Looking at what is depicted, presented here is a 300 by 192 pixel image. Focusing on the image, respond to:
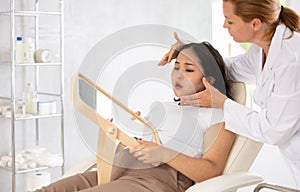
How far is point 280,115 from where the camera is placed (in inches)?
67.8

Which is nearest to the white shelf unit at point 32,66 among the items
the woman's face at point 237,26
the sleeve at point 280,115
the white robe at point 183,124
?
the white robe at point 183,124

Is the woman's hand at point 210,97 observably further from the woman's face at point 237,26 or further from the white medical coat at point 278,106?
the woman's face at point 237,26

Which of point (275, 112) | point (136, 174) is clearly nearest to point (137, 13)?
point (136, 174)

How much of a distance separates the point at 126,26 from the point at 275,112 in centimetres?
197

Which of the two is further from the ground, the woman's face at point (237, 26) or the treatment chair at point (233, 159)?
the woman's face at point (237, 26)

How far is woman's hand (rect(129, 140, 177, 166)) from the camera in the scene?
196 centimetres

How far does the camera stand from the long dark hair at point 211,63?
208cm

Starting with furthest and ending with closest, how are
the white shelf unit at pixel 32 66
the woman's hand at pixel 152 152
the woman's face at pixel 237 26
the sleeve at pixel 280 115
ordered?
1. the white shelf unit at pixel 32 66
2. the woman's hand at pixel 152 152
3. the woman's face at pixel 237 26
4. the sleeve at pixel 280 115

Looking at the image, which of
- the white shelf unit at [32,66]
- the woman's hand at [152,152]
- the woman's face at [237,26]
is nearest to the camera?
the woman's face at [237,26]

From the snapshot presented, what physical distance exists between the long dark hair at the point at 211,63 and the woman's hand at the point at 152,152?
13.3 inches

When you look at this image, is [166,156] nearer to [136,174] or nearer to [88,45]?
[136,174]

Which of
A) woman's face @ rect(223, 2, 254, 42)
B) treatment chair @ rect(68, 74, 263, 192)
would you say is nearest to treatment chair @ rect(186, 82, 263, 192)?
treatment chair @ rect(68, 74, 263, 192)

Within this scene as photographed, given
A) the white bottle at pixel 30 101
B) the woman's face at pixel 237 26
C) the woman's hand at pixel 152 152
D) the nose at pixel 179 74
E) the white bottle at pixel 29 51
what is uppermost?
the woman's face at pixel 237 26

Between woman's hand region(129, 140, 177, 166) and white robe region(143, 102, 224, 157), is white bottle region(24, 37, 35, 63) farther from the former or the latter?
woman's hand region(129, 140, 177, 166)
